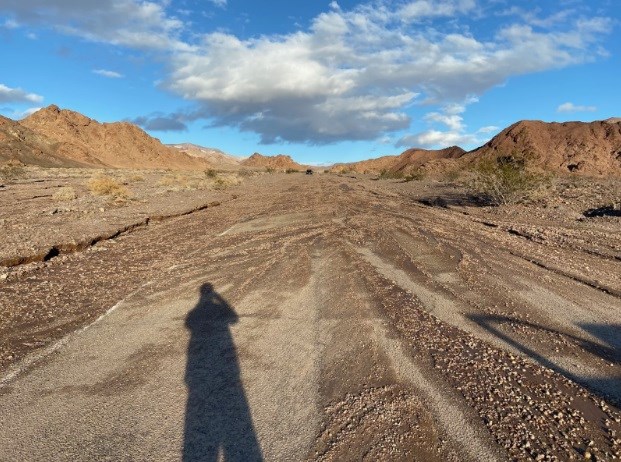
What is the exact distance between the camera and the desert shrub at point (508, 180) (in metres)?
21.7

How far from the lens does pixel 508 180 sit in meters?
21.7

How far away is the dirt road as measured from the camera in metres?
4.09

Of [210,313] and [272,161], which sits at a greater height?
[272,161]

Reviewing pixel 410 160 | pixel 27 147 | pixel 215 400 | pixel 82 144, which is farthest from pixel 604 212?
pixel 82 144

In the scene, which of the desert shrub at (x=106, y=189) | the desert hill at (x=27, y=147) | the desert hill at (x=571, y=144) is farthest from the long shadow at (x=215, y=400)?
the desert hill at (x=27, y=147)

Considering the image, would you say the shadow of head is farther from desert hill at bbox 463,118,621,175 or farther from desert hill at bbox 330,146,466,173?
desert hill at bbox 330,146,466,173

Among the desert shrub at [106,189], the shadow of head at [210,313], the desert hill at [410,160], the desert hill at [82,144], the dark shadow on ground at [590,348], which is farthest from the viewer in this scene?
the desert hill at [410,160]

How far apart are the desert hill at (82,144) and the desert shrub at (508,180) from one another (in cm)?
7331

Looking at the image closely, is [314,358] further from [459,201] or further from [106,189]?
[106,189]

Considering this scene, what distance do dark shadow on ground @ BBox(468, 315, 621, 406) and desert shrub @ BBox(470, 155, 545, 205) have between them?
16261mm

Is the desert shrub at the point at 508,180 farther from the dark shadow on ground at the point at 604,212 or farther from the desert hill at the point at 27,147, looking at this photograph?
the desert hill at the point at 27,147

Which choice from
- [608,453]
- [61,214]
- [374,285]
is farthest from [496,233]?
[61,214]

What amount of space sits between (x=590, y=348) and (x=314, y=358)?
3472mm

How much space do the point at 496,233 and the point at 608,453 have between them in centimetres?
1098
